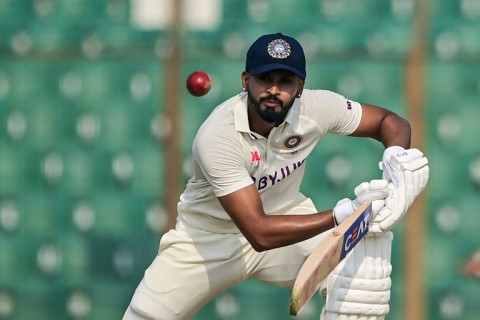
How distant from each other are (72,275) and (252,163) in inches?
86.7

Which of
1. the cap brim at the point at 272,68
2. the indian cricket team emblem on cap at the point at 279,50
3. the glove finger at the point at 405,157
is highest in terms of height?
the indian cricket team emblem on cap at the point at 279,50

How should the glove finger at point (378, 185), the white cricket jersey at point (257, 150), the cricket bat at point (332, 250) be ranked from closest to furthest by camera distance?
the cricket bat at point (332, 250)
the glove finger at point (378, 185)
the white cricket jersey at point (257, 150)

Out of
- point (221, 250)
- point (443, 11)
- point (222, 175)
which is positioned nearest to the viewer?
point (222, 175)

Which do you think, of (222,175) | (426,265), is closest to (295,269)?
(222,175)

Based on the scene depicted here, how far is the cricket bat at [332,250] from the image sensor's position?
370 centimetres

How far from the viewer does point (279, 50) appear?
161 inches

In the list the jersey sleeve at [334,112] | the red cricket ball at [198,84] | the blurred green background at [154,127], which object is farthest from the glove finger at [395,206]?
the blurred green background at [154,127]

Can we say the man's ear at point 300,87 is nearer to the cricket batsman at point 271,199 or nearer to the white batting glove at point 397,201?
the cricket batsman at point 271,199

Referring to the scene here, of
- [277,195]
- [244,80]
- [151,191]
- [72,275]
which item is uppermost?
[244,80]

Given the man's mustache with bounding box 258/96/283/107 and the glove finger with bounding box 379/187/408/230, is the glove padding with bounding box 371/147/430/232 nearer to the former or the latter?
the glove finger with bounding box 379/187/408/230

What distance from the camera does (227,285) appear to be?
4.59 m

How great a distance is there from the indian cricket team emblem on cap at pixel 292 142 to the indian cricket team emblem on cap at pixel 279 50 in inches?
14.1

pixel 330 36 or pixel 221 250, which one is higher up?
pixel 330 36

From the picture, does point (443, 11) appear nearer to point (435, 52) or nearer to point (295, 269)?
point (435, 52)
